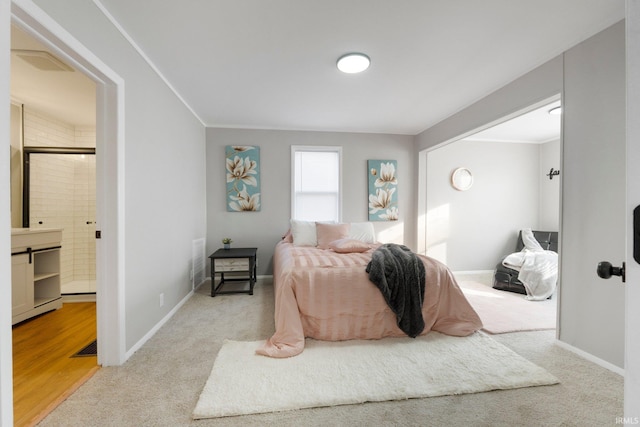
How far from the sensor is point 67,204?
367 centimetres

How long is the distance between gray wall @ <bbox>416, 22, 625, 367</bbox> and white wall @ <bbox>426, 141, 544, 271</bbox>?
8.00ft

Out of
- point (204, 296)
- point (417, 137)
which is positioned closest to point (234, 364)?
point (204, 296)

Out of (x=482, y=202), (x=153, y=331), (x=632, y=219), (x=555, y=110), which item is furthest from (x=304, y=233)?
(x=555, y=110)

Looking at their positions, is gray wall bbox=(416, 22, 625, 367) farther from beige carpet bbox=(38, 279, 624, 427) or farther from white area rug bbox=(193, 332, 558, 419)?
white area rug bbox=(193, 332, 558, 419)

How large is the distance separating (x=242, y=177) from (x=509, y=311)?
13.3 feet

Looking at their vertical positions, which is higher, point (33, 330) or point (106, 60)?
point (106, 60)

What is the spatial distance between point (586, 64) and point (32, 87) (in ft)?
17.0

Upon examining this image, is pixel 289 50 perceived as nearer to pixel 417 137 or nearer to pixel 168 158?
pixel 168 158

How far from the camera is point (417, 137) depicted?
4.61 m

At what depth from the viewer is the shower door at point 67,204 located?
10.5 feet

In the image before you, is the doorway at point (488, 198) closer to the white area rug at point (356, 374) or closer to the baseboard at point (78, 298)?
the white area rug at point (356, 374)

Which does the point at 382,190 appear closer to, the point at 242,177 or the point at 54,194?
the point at 242,177

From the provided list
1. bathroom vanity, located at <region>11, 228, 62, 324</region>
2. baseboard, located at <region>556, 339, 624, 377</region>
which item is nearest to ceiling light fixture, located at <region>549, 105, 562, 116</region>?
baseboard, located at <region>556, 339, 624, 377</region>

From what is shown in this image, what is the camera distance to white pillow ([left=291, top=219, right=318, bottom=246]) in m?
3.75
